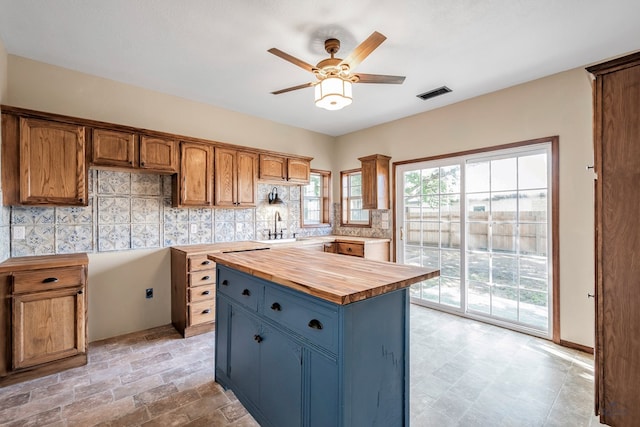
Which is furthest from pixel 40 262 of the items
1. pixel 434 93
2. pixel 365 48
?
pixel 434 93

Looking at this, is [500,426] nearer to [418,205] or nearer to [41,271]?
[418,205]

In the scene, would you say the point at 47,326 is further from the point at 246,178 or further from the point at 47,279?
the point at 246,178

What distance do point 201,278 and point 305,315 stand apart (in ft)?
7.23

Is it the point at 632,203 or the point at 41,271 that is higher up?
the point at 632,203

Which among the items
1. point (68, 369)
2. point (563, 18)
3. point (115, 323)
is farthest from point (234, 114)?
point (563, 18)

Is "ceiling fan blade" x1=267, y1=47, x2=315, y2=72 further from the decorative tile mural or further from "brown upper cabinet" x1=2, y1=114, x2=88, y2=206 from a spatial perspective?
the decorative tile mural

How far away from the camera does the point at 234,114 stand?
166 inches

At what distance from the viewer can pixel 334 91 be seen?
214 cm

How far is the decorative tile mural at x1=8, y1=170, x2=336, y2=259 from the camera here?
275cm

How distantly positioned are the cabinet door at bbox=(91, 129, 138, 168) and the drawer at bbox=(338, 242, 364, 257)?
10.0ft

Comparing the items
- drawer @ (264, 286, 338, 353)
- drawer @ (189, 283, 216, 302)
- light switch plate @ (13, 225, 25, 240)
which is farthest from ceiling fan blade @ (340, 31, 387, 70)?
light switch plate @ (13, 225, 25, 240)

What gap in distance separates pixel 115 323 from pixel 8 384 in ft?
3.09

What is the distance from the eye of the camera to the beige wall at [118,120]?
282cm

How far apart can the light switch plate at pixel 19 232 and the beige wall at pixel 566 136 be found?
4.96 metres
